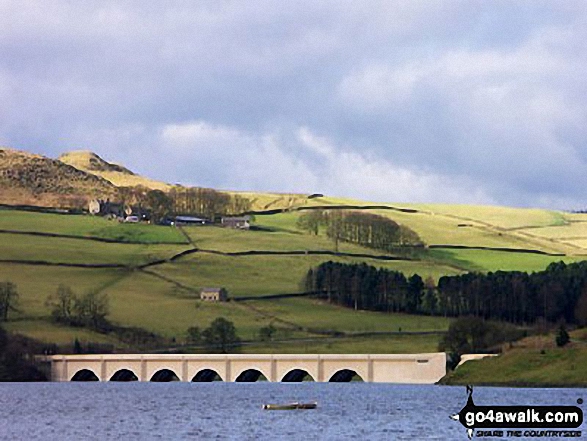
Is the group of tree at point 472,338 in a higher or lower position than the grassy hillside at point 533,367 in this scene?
higher

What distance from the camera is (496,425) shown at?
7981 centimetres

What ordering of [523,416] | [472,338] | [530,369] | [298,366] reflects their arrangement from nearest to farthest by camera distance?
[523,416] → [530,369] → [472,338] → [298,366]

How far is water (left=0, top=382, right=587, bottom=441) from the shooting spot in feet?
331

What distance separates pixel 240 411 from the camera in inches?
4956

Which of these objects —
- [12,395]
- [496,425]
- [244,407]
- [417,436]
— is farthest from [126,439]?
[12,395]

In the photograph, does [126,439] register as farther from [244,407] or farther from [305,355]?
[305,355]

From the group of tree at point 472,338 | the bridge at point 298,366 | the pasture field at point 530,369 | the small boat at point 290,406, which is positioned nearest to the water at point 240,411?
the small boat at point 290,406

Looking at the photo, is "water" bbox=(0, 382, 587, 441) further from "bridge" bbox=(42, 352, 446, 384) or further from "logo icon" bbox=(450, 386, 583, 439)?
"logo icon" bbox=(450, 386, 583, 439)

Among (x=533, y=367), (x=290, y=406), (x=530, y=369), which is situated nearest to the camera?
(x=290, y=406)

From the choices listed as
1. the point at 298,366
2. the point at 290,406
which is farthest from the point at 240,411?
the point at 298,366

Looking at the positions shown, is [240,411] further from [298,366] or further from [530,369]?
[298,366]

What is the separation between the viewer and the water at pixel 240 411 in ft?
331

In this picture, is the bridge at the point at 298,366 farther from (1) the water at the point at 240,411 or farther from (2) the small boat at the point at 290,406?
(2) the small boat at the point at 290,406

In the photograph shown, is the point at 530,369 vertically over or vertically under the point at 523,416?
under
